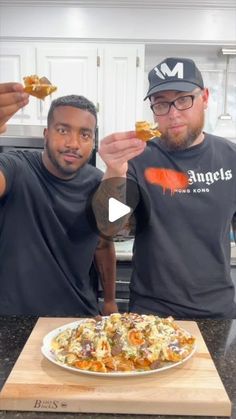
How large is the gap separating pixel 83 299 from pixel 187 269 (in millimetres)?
421

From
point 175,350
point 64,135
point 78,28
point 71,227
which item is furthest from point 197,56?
point 175,350

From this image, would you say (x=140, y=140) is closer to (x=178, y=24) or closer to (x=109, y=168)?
(x=109, y=168)

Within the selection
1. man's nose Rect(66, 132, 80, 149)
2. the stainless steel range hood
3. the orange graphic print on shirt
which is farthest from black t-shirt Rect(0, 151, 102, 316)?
the stainless steel range hood

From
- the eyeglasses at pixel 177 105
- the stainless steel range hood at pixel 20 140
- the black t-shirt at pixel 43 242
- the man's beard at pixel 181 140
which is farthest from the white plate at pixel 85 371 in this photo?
the stainless steel range hood at pixel 20 140

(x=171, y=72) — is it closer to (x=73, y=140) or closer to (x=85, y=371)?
(x=73, y=140)

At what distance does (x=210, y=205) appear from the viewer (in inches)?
63.5

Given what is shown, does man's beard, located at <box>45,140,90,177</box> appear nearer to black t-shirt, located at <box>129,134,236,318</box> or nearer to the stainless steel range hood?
black t-shirt, located at <box>129,134,236,318</box>

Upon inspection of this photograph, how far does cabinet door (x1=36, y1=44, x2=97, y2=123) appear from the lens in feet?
9.96

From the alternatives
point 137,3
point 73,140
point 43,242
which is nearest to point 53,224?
point 43,242

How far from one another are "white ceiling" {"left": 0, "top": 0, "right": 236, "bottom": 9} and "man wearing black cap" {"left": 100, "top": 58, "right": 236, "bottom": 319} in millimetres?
1454

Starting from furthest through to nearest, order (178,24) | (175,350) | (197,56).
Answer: (197,56)
(178,24)
(175,350)
